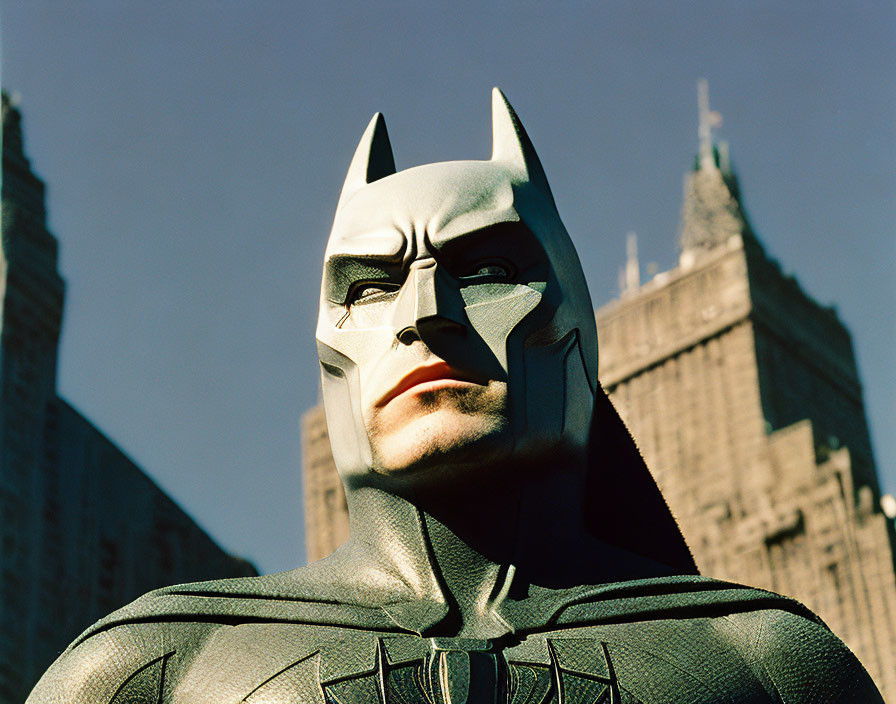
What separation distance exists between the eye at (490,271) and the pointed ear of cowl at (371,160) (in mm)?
732

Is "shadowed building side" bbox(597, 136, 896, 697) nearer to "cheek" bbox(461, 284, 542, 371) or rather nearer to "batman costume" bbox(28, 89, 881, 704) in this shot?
"batman costume" bbox(28, 89, 881, 704)

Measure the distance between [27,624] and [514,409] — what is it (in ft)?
55.3

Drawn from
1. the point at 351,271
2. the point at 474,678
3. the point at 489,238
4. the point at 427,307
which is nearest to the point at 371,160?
the point at 351,271

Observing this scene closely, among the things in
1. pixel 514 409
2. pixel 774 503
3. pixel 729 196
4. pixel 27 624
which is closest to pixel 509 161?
pixel 514 409

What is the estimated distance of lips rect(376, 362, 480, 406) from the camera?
5.55m

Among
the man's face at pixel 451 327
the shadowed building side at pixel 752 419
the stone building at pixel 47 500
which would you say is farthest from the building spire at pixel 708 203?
the man's face at pixel 451 327

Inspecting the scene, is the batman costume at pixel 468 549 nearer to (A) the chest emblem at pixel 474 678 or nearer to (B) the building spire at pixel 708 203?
(A) the chest emblem at pixel 474 678

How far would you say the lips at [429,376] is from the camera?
555 centimetres

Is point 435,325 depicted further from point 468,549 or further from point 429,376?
point 468,549

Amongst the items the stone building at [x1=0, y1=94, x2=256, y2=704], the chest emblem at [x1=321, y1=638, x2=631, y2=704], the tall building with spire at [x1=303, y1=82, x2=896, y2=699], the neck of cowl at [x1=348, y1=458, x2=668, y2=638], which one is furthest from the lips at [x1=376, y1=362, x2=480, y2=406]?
the tall building with spire at [x1=303, y1=82, x2=896, y2=699]

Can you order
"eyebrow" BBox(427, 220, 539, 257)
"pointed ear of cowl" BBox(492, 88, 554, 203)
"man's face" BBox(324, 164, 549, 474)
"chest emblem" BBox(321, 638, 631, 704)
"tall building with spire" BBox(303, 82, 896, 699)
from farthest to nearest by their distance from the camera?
"tall building with spire" BBox(303, 82, 896, 699)
"pointed ear of cowl" BBox(492, 88, 554, 203)
"eyebrow" BBox(427, 220, 539, 257)
"man's face" BBox(324, 164, 549, 474)
"chest emblem" BBox(321, 638, 631, 704)

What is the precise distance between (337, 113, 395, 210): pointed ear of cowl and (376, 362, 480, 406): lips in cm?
101

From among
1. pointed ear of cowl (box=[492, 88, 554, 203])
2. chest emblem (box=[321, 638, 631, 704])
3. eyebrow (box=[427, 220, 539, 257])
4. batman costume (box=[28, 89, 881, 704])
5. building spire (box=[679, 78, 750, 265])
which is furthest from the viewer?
building spire (box=[679, 78, 750, 265])

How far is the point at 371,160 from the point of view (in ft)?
21.2
